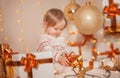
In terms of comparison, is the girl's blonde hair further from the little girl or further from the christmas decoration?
the christmas decoration

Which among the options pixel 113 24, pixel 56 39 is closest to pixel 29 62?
pixel 56 39

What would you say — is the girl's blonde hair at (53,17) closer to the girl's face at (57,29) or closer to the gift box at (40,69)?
the girl's face at (57,29)

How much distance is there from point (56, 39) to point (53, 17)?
0.11 m

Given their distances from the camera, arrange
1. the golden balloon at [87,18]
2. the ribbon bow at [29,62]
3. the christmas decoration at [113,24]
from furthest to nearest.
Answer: the christmas decoration at [113,24] < the ribbon bow at [29,62] < the golden balloon at [87,18]

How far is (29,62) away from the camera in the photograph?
1.14 m

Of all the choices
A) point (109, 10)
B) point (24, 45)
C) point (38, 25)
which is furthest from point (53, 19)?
point (109, 10)

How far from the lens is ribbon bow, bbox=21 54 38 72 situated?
1130 millimetres

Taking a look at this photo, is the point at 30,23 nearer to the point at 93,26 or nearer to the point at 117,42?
the point at 93,26

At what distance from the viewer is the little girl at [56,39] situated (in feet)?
3.83

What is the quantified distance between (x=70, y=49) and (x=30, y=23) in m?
0.24

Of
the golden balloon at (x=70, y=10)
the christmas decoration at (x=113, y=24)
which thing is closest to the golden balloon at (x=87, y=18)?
the golden balloon at (x=70, y=10)

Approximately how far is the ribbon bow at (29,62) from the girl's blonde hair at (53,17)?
0.57 ft

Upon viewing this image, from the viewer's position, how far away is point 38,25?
115 centimetres

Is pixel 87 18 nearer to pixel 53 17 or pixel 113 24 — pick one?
pixel 53 17
